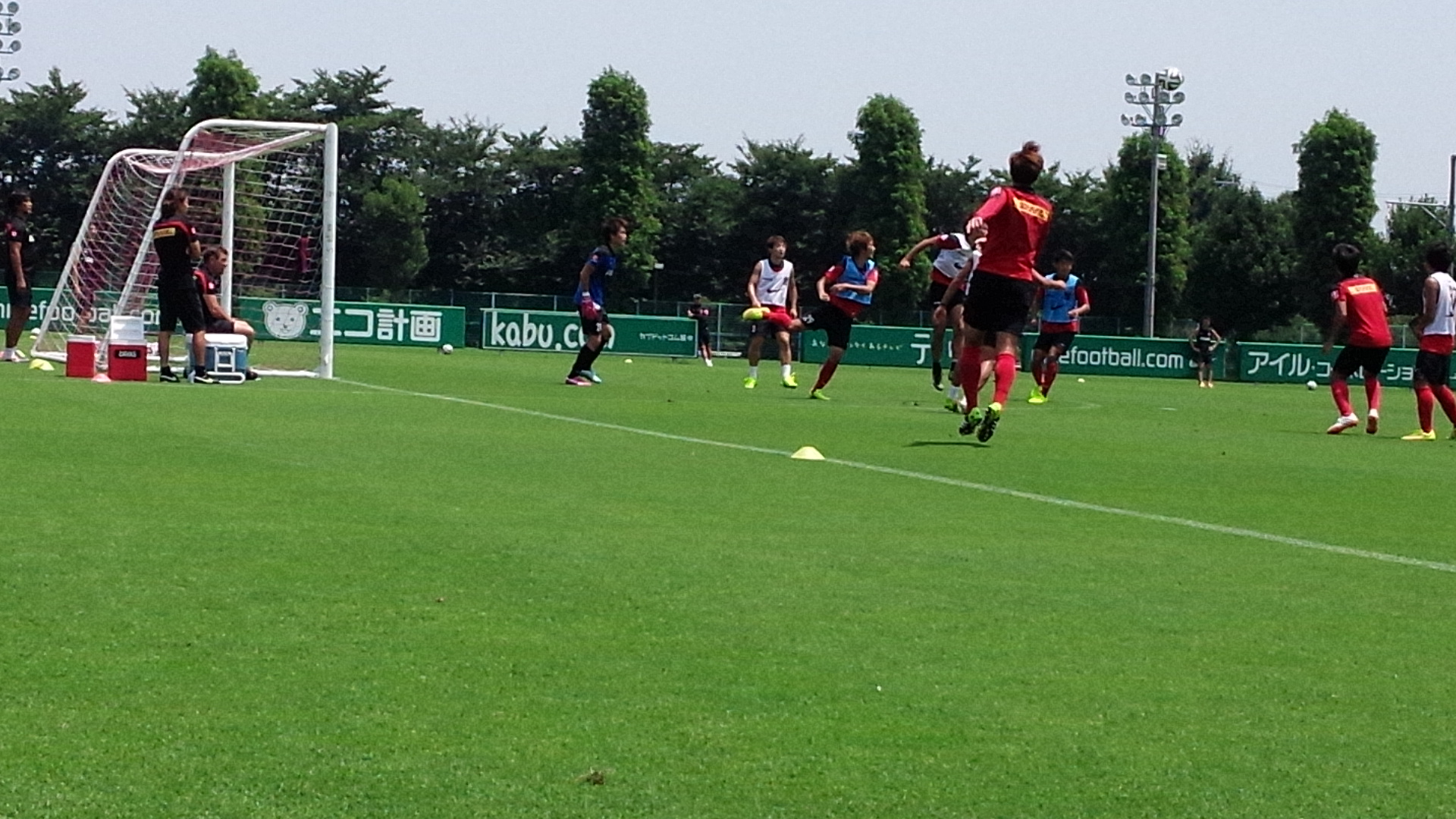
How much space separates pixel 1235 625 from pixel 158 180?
23.8m

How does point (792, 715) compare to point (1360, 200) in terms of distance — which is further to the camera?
point (1360, 200)

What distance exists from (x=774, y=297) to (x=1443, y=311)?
970 cm

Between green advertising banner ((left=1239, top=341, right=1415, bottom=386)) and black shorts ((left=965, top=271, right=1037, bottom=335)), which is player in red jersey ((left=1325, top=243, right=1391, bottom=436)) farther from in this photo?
green advertising banner ((left=1239, top=341, right=1415, bottom=386))

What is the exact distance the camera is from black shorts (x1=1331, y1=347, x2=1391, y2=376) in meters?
18.3

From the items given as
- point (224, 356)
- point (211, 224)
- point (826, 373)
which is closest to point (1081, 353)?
point (211, 224)

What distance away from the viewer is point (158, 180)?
90.0 ft

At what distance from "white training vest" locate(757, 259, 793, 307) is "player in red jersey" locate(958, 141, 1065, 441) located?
11914mm

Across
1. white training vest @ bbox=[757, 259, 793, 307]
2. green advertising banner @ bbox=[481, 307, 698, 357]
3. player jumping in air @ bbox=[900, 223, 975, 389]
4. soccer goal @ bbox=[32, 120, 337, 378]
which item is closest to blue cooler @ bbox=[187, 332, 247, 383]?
soccer goal @ bbox=[32, 120, 337, 378]

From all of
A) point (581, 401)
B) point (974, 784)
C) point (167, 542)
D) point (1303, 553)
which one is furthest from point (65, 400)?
point (974, 784)

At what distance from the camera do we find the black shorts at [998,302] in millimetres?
13680

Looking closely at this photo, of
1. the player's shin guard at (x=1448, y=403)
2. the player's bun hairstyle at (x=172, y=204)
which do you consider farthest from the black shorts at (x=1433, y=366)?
the player's bun hairstyle at (x=172, y=204)

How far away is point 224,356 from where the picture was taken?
66.3ft

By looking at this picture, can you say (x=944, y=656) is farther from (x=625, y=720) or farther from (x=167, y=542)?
(x=167, y=542)

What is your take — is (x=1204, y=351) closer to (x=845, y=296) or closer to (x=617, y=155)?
(x=845, y=296)
